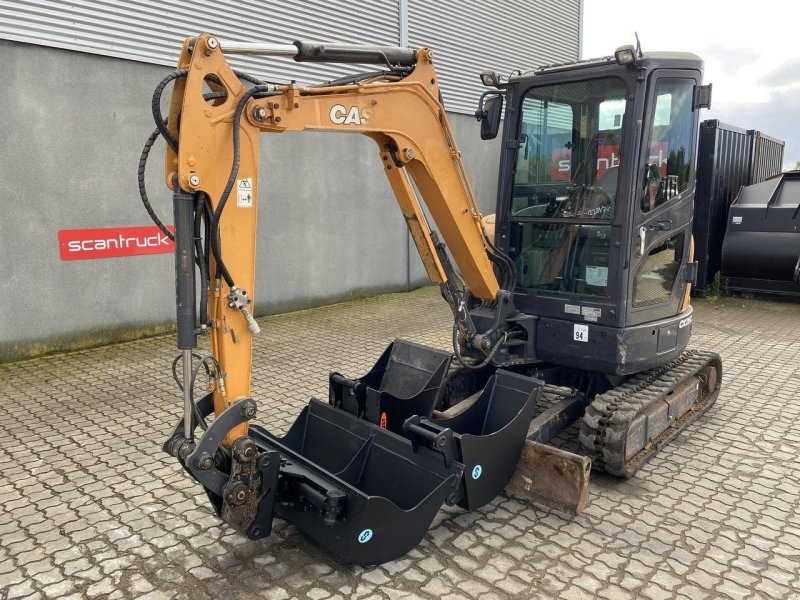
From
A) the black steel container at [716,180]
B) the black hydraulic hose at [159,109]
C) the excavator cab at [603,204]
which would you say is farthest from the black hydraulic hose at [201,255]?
the black steel container at [716,180]

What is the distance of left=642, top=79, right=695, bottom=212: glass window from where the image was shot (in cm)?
442

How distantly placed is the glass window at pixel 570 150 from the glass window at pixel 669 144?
24 cm

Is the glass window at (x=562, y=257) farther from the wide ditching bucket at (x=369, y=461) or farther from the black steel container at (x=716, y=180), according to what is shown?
the black steel container at (x=716, y=180)

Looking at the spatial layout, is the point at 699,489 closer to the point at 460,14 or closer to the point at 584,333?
the point at 584,333

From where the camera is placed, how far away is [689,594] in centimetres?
323

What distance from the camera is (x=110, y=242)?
791 centimetres

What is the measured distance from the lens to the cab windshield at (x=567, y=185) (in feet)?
14.7

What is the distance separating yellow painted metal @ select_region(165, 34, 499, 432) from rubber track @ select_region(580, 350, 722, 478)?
1.47m

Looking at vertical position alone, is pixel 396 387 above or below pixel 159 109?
below

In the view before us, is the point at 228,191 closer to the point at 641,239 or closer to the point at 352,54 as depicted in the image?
the point at 352,54

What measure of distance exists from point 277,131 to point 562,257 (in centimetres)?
237

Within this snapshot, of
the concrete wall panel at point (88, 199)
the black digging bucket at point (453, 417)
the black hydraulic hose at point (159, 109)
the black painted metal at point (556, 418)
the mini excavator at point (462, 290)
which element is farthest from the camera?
the concrete wall panel at point (88, 199)

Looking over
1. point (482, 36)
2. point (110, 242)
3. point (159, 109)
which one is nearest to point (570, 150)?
point (159, 109)

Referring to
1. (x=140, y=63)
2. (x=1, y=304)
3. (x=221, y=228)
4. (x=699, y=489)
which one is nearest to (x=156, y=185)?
(x=140, y=63)
